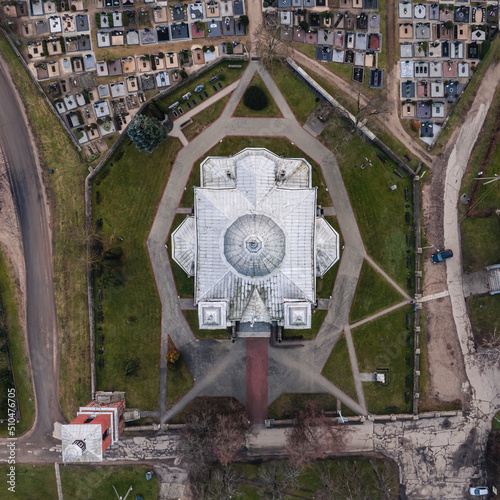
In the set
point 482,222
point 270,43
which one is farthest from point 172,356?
point 482,222

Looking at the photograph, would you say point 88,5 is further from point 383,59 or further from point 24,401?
point 24,401

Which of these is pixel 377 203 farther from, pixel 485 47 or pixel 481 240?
pixel 485 47

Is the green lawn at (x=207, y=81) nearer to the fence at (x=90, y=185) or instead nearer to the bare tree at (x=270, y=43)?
the fence at (x=90, y=185)

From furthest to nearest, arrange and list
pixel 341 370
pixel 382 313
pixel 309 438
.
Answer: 1. pixel 382 313
2. pixel 341 370
3. pixel 309 438

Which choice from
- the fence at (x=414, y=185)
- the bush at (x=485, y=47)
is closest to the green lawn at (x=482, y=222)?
the fence at (x=414, y=185)

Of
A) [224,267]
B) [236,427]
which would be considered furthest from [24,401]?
[224,267]

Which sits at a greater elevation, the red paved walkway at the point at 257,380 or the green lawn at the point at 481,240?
the green lawn at the point at 481,240

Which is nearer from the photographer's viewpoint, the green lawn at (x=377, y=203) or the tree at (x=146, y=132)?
the tree at (x=146, y=132)

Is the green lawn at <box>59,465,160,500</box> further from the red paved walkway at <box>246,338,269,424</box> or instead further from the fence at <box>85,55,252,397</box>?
the red paved walkway at <box>246,338,269,424</box>
